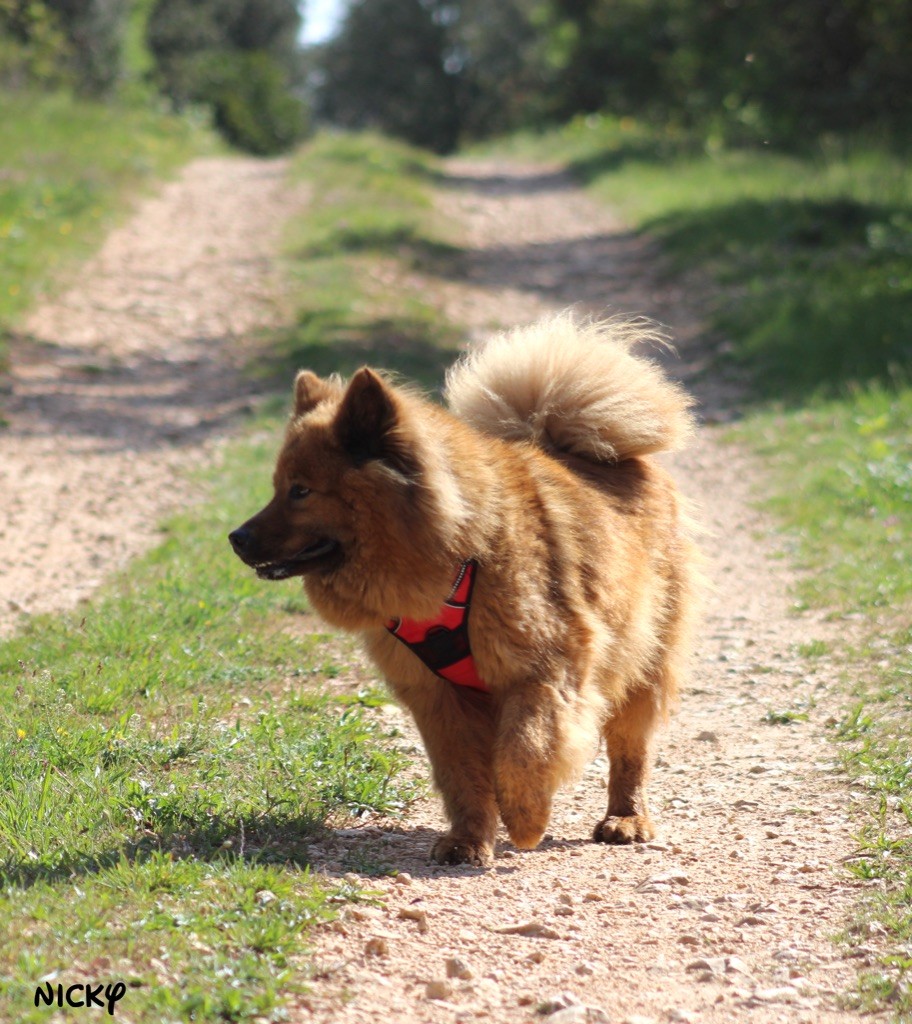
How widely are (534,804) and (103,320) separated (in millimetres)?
11667

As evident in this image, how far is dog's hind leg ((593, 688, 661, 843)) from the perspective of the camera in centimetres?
489

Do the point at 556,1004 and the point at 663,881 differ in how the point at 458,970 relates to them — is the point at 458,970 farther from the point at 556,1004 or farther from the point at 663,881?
the point at 663,881

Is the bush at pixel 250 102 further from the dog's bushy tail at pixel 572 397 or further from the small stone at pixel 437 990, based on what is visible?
the small stone at pixel 437 990

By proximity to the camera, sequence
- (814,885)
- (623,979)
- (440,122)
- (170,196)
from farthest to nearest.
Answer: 1. (440,122)
2. (170,196)
3. (814,885)
4. (623,979)

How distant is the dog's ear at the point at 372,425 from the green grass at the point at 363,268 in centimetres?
802

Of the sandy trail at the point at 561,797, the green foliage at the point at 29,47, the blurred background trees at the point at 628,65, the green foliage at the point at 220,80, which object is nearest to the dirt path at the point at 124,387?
the sandy trail at the point at 561,797

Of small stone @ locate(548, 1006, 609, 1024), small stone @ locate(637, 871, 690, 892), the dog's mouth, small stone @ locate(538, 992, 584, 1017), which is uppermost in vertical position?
the dog's mouth

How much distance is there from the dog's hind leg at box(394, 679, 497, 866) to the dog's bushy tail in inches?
47.4

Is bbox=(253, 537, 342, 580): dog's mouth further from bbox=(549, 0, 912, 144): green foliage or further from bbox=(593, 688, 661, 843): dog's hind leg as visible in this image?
bbox=(549, 0, 912, 144): green foliage

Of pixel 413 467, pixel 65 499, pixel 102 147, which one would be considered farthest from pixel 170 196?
pixel 413 467

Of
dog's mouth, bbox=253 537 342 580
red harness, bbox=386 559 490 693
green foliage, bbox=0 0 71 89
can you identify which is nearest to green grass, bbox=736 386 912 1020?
red harness, bbox=386 559 490 693

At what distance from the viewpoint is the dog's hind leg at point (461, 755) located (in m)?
4.51

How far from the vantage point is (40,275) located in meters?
15.2

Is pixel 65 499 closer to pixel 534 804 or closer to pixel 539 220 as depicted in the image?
pixel 534 804
